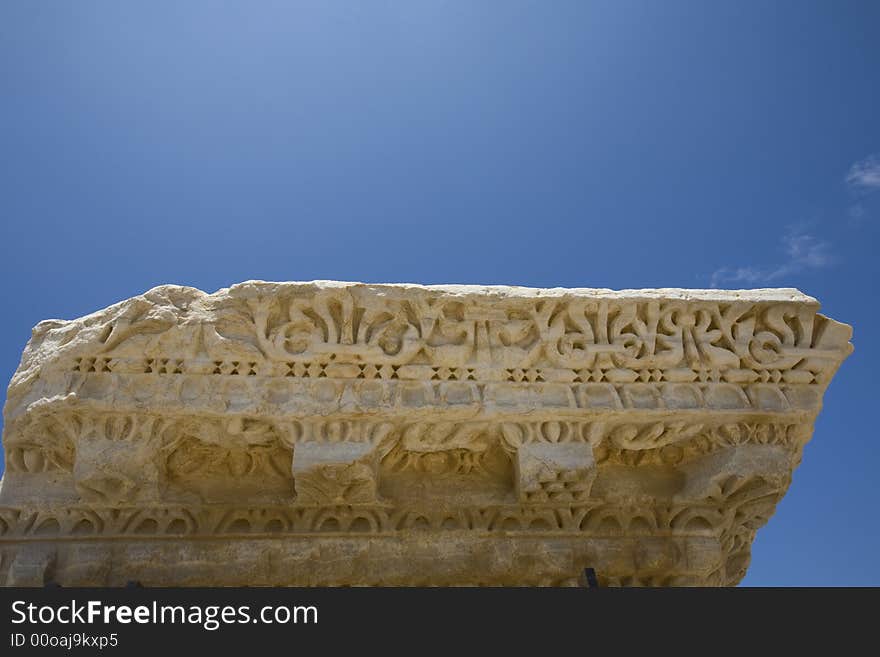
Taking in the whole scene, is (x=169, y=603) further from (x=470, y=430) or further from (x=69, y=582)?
(x=470, y=430)

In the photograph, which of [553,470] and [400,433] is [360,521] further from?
[553,470]

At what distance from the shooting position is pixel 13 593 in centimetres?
319

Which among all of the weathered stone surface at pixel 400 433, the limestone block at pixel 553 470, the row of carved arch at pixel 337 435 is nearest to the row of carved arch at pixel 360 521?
the weathered stone surface at pixel 400 433

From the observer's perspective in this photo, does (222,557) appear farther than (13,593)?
Yes

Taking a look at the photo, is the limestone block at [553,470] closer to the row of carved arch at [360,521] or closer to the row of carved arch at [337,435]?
the row of carved arch at [337,435]

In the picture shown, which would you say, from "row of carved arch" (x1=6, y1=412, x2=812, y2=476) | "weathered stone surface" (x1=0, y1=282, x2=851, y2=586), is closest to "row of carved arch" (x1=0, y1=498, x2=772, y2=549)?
"weathered stone surface" (x1=0, y1=282, x2=851, y2=586)

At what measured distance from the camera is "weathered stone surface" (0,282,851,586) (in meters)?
4.04

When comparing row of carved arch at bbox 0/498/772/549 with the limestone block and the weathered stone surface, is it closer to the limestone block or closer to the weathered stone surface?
the weathered stone surface

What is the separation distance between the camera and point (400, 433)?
4.17 metres

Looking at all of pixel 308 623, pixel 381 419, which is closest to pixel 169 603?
pixel 308 623

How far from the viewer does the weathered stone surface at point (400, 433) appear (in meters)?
4.04

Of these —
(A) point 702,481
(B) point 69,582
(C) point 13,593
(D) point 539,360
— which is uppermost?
(D) point 539,360

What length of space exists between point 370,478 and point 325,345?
36.2 inches

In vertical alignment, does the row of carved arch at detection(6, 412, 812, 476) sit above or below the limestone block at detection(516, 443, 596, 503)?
above
